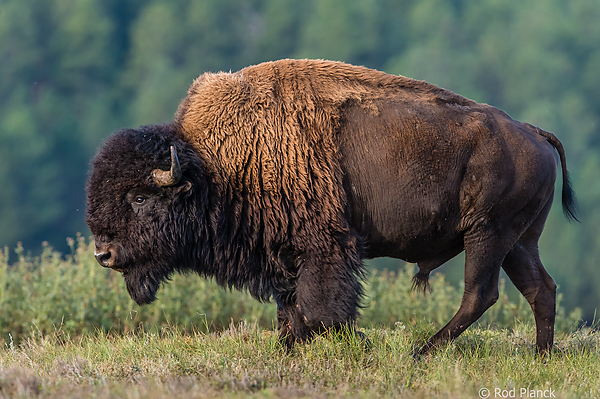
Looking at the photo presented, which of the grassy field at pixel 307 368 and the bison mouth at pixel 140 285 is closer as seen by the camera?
the grassy field at pixel 307 368

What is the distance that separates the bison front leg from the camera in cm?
423

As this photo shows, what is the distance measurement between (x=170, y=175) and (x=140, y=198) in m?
0.30

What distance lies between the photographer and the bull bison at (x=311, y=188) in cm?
429

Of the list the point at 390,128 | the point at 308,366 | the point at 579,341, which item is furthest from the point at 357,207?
the point at 579,341

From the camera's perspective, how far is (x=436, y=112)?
4.54 metres

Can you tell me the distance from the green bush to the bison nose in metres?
2.22

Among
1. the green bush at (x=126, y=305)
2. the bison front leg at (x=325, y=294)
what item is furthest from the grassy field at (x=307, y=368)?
the green bush at (x=126, y=305)

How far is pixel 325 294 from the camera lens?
13.9 feet

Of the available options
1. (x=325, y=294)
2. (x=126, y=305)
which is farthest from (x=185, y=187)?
(x=126, y=305)

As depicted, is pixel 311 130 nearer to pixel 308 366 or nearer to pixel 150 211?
pixel 150 211

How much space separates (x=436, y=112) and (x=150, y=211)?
2150mm

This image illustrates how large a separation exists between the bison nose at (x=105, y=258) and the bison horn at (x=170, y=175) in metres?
0.61

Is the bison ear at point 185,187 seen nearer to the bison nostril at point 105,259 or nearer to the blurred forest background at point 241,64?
the bison nostril at point 105,259

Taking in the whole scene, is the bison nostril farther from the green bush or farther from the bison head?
the green bush
